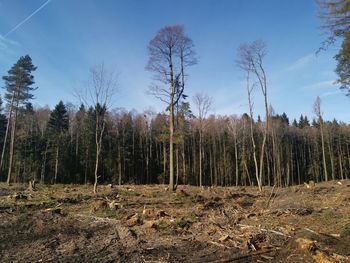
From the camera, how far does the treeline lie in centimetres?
4147

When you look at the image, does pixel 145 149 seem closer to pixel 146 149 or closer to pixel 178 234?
pixel 146 149

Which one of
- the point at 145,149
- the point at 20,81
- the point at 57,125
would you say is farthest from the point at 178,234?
the point at 145,149

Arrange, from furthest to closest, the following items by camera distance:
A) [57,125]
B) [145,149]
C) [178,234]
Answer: [145,149]
[57,125]
[178,234]

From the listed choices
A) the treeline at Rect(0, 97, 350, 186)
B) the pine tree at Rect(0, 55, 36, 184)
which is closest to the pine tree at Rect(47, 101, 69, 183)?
the treeline at Rect(0, 97, 350, 186)

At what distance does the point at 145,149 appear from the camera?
49938mm

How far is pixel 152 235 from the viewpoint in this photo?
7.73m

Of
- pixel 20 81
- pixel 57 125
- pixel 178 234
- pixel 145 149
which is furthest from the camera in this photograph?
pixel 145 149

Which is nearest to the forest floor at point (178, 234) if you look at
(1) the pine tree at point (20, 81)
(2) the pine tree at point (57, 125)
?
(1) the pine tree at point (20, 81)

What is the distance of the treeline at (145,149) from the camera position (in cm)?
4147

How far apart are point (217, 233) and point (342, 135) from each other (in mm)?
62390

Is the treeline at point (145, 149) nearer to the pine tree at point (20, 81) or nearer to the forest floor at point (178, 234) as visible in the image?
the pine tree at point (20, 81)

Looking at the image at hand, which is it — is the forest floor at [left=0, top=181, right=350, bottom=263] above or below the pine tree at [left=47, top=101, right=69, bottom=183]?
below

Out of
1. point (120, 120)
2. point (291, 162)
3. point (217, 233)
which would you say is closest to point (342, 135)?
point (291, 162)

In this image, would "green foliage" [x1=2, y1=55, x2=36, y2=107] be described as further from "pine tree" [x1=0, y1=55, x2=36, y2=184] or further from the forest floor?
the forest floor
